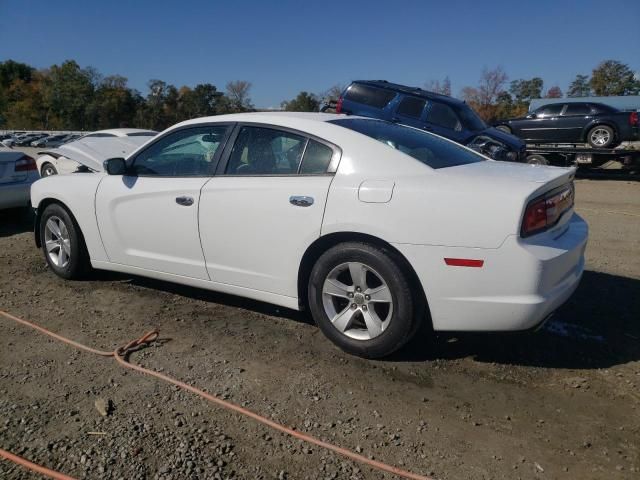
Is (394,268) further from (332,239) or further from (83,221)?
(83,221)

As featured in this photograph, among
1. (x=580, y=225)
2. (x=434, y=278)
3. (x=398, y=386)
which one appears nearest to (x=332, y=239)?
(x=434, y=278)

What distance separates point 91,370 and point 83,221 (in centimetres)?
176

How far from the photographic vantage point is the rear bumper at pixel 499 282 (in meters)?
2.76

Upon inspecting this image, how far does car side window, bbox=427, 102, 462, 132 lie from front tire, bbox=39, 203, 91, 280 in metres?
8.37

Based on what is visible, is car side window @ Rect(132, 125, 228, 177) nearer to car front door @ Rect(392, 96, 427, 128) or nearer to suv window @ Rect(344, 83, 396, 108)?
car front door @ Rect(392, 96, 427, 128)

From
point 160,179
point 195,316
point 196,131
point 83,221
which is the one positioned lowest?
point 195,316

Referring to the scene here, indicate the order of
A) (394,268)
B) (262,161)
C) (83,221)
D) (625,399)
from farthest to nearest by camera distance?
(83,221), (262,161), (394,268), (625,399)

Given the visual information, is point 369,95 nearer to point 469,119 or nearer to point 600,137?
point 469,119

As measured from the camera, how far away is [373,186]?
3.11 metres

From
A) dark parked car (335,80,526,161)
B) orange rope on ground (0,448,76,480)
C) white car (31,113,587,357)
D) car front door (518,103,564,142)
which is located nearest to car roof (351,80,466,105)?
dark parked car (335,80,526,161)

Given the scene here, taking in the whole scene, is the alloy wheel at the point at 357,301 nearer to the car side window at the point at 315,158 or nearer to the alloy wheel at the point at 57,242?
the car side window at the point at 315,158

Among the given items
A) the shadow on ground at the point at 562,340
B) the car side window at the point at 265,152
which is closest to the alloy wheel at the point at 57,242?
the shadow on ground at the point at 562,340

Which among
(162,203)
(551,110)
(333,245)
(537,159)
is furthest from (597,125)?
(162,203)

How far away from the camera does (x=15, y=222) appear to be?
7.82 m
